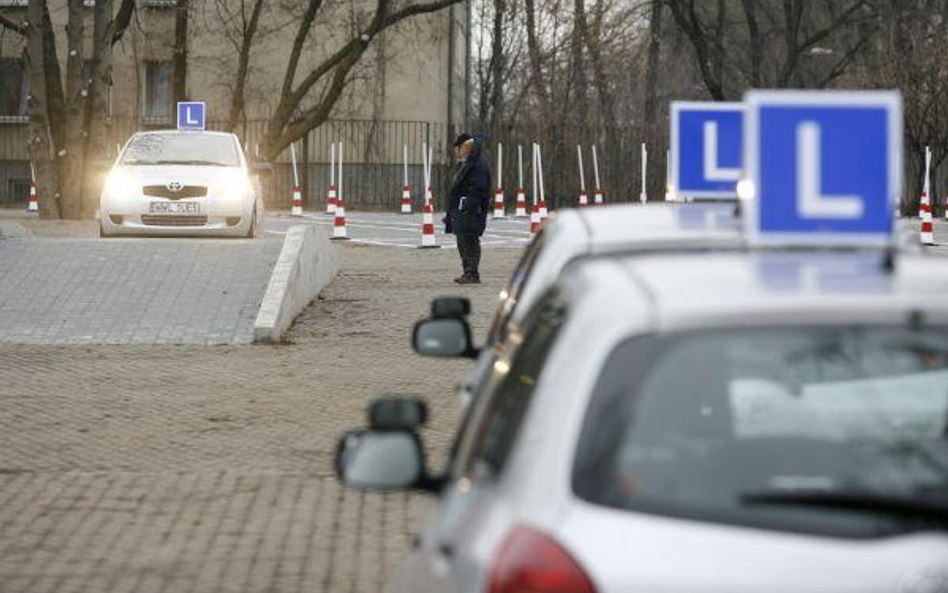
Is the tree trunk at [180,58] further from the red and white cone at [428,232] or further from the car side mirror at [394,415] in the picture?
the car side mirror at [394,415]

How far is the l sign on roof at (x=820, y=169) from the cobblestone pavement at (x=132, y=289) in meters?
13.0

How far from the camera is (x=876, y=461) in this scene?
3.84 metres

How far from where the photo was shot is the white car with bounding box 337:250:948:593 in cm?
352

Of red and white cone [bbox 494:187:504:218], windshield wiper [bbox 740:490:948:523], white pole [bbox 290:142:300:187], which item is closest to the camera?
windshield wiper [bbox 740:490:948:523]

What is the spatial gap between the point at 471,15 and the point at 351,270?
31.3 meters

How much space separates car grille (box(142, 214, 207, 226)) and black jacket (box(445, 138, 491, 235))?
9.03 feet

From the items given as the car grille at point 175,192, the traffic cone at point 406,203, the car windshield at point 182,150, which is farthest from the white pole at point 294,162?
the car grille at point 175,192

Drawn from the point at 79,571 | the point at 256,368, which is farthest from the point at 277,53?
the point at 79,571

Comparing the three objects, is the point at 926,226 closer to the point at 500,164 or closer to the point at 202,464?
the point at 500,164

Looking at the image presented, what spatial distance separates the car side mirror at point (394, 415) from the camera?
468cm

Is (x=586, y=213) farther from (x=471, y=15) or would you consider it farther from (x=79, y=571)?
(x=471, y=15)

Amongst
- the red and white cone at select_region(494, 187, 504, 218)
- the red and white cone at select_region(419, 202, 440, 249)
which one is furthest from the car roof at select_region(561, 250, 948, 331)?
the red and white cone at select_region(494, 187, 504, 218)

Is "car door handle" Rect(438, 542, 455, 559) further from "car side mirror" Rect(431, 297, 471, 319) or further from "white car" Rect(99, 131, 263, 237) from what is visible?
"white car" Rect(99, 131, 263, 237)

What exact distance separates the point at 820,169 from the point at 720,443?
742mm
